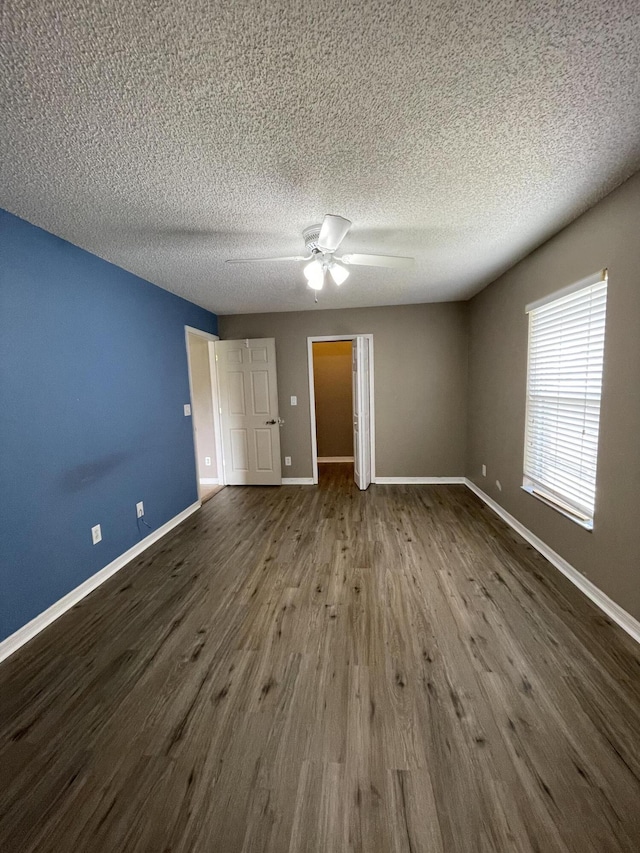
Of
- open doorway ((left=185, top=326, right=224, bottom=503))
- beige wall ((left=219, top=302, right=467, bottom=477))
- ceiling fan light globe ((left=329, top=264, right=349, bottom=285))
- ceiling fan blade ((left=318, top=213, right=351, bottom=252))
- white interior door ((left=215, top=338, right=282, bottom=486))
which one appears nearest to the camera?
ceiling fan blade ((left=318, top=213, right=351, bottom=252))

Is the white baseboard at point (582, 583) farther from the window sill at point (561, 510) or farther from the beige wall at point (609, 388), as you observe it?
the window sill at point (561, 510)

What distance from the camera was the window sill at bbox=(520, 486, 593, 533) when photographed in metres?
2.09

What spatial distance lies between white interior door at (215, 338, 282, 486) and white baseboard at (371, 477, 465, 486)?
149 cm

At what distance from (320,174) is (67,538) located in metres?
2.67

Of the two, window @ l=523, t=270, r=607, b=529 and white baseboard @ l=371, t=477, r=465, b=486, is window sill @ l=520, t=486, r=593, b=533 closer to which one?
window @ l=523, t=270, r=607, b=529

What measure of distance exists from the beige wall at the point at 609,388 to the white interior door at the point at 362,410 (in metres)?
1.76

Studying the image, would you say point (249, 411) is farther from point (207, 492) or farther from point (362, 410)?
point (362, 410)

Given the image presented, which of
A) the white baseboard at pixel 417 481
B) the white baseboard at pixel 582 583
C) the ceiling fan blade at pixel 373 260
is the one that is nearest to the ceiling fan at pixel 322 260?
the ceiling fan blade at pixel 373 260

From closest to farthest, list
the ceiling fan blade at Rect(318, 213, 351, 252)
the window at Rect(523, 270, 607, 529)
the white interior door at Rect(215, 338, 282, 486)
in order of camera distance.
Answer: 1. the ceiling fan blade at Rect(318, 213, 351, 252)
2. the window at Rect(523, 270, 607, 529)
3. the white interior door at Rect(215, 338, 282, 486)

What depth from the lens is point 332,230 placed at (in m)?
1.75

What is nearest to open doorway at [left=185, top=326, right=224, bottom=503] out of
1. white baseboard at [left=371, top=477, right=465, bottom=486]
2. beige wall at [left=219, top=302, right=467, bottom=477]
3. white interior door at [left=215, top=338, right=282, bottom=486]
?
white interior door at [left=215, top=338, right=282, bottom=486]

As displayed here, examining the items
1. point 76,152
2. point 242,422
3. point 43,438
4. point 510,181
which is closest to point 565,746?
point 510,181

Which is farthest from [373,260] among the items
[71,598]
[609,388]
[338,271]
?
[71,598]

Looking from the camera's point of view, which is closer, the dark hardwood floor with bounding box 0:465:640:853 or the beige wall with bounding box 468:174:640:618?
the dark hardwood floor with bounding box 0:465:640:853
